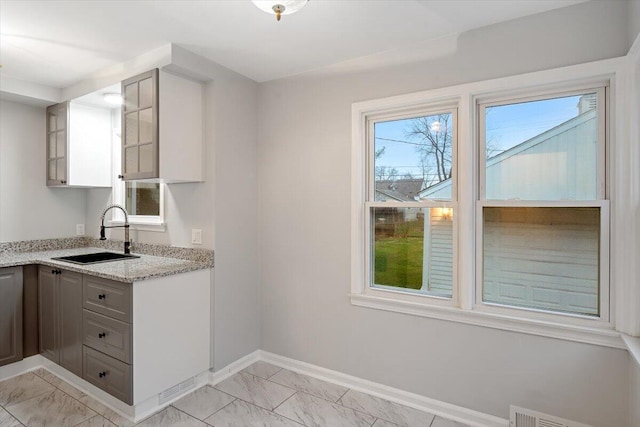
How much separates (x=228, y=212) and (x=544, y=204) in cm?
216

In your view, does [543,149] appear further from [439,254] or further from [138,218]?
[138,218]

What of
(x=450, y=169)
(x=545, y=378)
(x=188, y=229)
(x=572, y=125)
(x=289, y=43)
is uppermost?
(x=289, y=43)

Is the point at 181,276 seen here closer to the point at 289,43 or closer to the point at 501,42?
the point at 289,43

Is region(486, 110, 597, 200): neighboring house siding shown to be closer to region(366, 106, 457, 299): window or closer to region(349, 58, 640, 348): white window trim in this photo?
region(349, 58, 640, 348): white window trim

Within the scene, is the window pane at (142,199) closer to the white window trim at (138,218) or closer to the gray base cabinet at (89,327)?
the white window trim at (138,218)

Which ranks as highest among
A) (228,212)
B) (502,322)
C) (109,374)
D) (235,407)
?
(228,212)

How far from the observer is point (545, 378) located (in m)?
1.96

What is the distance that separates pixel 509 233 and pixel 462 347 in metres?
0.78

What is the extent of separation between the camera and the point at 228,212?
2.76m

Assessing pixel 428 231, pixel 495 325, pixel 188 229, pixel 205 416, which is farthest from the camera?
pixel 188 229

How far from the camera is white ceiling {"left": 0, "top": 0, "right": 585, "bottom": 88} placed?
6.27ft

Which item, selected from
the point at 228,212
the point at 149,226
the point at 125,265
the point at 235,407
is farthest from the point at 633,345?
the point at 149,226

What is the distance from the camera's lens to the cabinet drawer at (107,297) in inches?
85.1

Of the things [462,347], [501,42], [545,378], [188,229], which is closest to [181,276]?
[188,229]
